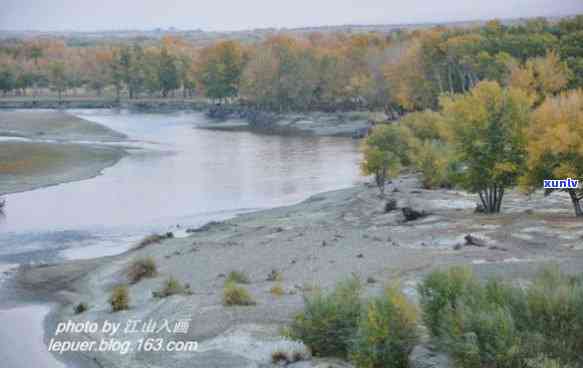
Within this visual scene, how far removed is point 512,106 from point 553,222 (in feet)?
19.1

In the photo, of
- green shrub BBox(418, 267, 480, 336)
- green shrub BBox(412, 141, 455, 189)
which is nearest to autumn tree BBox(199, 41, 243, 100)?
green shrub BBox(412, 141, 455, 189)

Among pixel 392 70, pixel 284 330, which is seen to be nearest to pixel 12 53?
pixel 392 70

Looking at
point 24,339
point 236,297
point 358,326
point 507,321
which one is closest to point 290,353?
point 358,326

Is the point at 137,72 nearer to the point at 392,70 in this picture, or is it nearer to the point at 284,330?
the point at 392,70

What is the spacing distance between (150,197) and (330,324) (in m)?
30.2

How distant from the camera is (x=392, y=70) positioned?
90438 mm

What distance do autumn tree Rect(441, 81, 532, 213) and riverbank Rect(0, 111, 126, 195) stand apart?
80.3 feet

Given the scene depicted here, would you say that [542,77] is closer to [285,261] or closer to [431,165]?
[431,165]

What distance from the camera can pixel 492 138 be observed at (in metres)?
34.1

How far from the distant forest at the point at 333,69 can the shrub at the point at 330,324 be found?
45252 mm

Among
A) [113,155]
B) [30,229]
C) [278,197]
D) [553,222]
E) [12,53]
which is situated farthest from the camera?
[12,53]

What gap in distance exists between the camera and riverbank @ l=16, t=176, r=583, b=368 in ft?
66.4

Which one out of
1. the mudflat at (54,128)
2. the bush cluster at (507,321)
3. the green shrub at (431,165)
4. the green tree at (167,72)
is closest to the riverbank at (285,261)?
the bush cluster at (507,321)

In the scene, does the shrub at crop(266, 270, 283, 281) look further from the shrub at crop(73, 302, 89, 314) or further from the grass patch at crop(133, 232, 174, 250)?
the grass patch at crop(133, 232, 174, 250)
